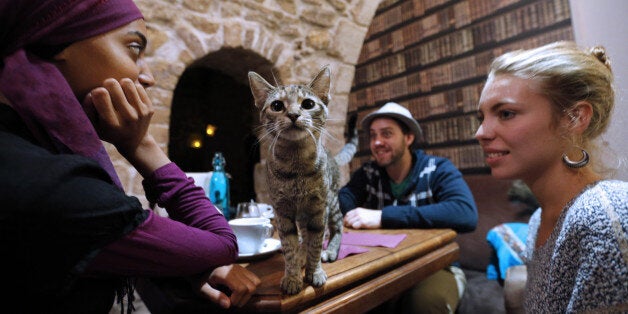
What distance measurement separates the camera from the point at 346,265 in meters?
0.96

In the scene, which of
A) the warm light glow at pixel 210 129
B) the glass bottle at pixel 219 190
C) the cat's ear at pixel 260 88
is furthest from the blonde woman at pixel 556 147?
the warm light glow at pixel 210 129

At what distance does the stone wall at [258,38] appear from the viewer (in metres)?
1.94

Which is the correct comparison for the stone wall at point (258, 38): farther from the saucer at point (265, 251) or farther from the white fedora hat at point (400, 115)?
the saucer at point (265, 251)


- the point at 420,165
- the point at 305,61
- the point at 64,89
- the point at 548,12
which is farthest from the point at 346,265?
the point at 548,12

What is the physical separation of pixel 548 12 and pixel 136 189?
3.79 m

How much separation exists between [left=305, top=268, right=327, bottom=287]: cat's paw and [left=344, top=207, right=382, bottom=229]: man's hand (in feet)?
2.76

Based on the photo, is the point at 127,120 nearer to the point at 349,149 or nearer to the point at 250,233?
the point at 250,233

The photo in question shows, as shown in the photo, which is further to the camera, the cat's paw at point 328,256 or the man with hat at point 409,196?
the man with hat at point 409,196

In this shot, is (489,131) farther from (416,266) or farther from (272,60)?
(272,60)

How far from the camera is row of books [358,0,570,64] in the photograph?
9.70 ft

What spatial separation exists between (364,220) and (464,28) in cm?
300

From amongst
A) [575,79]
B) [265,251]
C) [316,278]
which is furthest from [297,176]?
[575,79]

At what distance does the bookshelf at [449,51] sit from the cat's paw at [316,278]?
315cm

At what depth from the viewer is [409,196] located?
6.60 ft
